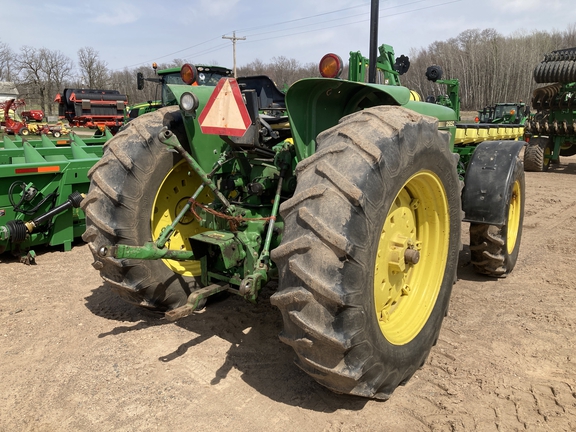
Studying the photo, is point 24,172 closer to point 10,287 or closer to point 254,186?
point 10,287

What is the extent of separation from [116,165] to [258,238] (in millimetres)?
1015

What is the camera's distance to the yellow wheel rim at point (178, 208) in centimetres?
331

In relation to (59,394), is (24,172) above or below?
above

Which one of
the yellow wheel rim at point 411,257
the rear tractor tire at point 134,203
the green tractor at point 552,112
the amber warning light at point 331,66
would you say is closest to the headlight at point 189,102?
the rear tractor tire at point 134,203

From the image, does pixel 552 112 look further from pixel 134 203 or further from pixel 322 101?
pixel 134 203

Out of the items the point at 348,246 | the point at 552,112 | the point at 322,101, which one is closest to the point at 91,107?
the point at 552,112

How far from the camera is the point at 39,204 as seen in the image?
5105mm

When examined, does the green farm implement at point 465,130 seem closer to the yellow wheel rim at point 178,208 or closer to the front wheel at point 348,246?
the front wheel at point 348,246

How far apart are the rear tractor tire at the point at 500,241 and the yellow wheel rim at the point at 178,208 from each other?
2.34m

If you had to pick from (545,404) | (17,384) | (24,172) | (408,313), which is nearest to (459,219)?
(408,313)

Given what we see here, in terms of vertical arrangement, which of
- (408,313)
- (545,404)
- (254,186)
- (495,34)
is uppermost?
(495,34)

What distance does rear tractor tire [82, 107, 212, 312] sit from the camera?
115 inches

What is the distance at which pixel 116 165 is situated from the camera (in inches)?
115

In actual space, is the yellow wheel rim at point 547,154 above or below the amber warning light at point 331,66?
below
